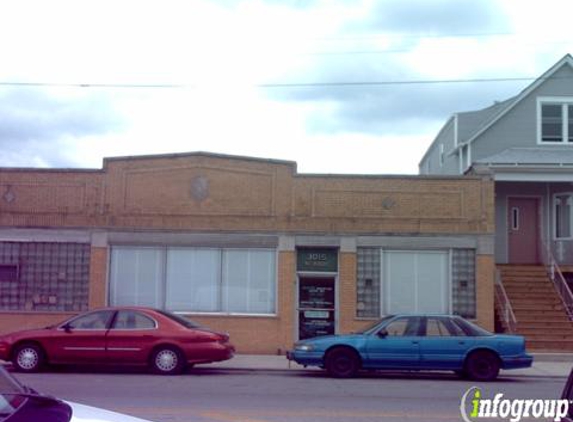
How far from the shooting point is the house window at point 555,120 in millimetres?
27734

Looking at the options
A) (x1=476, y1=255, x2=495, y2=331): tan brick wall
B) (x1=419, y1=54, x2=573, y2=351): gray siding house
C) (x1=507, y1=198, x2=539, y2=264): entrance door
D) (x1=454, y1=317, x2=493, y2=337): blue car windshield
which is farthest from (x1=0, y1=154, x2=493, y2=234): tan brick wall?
(x1=454, y1=317, x2=493, y2=337): blue car windshield

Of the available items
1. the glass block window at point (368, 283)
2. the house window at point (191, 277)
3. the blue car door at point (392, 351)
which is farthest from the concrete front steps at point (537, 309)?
the house window at point (191, 277)

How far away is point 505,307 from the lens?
23781 millimetres

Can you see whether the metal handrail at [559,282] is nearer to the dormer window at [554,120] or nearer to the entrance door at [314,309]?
the dormer window at [554,120]

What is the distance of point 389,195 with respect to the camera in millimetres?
23453

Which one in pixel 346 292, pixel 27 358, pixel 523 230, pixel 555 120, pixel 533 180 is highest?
pixel 555 120

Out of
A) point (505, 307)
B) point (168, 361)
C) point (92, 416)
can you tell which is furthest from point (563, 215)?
point (92, 416)

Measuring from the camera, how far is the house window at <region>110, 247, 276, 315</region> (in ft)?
76.8

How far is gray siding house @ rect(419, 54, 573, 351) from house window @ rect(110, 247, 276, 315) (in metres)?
6.94

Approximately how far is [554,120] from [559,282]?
5.81 meters

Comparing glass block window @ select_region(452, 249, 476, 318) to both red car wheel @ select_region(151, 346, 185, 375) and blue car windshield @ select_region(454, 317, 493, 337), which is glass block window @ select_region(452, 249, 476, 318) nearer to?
blue car windshield @ select_region(454, 317, 493, 337)

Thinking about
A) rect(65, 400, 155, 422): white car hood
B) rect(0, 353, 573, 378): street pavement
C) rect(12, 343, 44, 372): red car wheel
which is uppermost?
rect(65, 400, 155, 422): white car hood

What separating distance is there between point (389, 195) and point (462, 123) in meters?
8.32

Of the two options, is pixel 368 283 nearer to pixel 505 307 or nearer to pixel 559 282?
pixel 505 307
